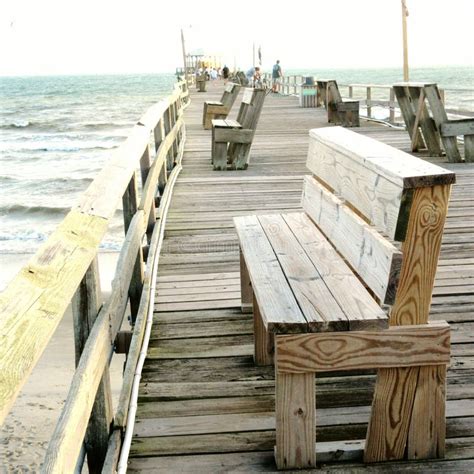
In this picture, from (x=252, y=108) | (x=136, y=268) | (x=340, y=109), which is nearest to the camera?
(x=136, y=268)

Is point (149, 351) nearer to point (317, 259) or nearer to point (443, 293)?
point (317, 259)

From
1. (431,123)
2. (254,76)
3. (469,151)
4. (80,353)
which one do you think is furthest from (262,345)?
(254,76)

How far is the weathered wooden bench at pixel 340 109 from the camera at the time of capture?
14836 millimetres

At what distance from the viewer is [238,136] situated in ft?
30.1

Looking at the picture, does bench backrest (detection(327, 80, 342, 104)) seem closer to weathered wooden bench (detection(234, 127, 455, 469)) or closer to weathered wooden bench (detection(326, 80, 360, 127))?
weathered wooden bench (detection(326, 80, 360, 127))

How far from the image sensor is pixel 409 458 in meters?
2.64

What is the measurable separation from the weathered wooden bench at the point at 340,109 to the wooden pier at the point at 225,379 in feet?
27.6

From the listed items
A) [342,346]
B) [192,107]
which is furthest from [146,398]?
[192,107]

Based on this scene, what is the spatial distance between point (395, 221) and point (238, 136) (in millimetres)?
6866

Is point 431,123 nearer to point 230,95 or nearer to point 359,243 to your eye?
point 230,95

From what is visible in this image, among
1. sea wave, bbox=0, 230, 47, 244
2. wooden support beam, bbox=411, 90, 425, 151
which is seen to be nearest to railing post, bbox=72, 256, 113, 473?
wooden support beam, bbox=411, 90, 425, 151

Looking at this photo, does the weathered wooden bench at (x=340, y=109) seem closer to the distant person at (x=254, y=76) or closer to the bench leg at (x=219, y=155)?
the bench leg at (x=219, y=155)

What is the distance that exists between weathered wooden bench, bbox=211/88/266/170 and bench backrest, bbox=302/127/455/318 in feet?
20.0

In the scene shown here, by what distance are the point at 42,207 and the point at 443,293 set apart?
20730 millimetres
